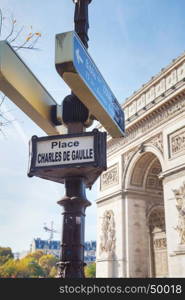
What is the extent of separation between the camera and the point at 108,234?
62.0 feet

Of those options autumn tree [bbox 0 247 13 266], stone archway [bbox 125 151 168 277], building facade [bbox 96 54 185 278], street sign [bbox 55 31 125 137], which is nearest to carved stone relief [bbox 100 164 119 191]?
building facade [bbox 96 54 185 278]

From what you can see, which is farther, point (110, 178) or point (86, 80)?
point (110, 178)

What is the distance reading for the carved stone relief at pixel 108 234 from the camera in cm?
1852

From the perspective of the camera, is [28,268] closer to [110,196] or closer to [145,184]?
[110,196]

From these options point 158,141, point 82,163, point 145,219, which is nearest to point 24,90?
point 82,163

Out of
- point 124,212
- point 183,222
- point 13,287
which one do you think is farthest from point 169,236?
point 13,287

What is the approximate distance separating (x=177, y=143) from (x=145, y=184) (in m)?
4.06

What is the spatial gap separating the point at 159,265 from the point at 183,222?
4.76 meters

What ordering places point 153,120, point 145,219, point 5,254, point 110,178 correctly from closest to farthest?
point 153,120
point 145,219
point 110,178
point 5,254

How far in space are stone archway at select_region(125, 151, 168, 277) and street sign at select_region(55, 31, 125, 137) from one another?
15036 mm

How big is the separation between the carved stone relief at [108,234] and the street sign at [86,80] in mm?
16069

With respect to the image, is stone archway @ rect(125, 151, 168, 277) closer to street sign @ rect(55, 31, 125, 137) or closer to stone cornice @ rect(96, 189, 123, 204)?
stone cornice @ rect(96, 189, 123, 204)

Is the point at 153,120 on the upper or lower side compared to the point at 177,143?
upper

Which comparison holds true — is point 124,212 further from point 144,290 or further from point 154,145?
point 144,290
